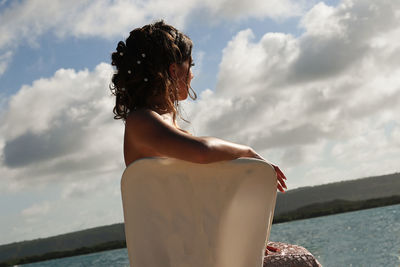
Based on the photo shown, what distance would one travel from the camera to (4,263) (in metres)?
98.4

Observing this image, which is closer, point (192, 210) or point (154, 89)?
point (192, 210)

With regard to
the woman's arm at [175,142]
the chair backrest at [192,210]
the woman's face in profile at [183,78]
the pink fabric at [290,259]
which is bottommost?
the pink fabric at [290,259]

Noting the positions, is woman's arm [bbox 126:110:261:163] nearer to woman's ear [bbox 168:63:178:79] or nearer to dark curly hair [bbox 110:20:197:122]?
dark curly hair [bbox 110:20:197:122]

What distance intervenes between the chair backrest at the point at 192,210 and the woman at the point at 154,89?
10cm

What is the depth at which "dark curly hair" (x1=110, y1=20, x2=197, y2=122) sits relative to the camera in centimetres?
224

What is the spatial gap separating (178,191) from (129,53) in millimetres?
736

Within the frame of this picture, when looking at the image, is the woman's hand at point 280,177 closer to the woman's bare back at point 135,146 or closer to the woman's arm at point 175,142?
the woman's arm at point 175,142

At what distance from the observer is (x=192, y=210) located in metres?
2.03

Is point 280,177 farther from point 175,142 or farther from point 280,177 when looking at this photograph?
point 175,142

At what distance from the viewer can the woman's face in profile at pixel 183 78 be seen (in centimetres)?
231

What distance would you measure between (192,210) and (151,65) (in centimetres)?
71

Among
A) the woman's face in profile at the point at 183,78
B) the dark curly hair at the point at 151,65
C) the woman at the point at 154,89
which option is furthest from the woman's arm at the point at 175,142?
the woman's face in profile at the point at 183,78

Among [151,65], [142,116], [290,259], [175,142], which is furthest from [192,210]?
[151,65]

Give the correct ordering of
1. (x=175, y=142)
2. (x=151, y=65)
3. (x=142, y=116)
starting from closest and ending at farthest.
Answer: (x=175, y=142) < (x=142, y=116) < (x=151, y=65)
